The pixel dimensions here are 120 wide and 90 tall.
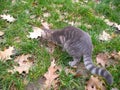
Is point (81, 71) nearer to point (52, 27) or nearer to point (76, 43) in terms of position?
point (76, 43)

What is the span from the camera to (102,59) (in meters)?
4.25

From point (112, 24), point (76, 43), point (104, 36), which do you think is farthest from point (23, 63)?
point (112, 24)

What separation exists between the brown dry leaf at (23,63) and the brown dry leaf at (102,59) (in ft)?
3.79

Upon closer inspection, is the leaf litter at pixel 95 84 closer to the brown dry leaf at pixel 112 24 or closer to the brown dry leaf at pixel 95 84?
the brown dry leaf at pixel 95 84

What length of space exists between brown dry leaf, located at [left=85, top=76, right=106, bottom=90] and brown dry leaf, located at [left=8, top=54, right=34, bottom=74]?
Result: 0.98 meters

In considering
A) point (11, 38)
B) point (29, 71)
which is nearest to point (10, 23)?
point (11, 38)

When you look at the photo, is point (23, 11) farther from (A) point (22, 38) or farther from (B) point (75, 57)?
(B) point (75, 57)

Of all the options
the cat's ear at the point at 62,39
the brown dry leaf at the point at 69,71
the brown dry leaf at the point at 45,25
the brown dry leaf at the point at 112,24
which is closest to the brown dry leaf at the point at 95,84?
the brown dry leaf at the point at 69,71

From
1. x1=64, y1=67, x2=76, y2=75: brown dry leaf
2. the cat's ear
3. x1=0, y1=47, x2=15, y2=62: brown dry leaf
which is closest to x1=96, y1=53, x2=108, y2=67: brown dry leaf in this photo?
x1=64, y1=67, x2=76, y2=75: brown dry leaf

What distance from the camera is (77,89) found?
12.2 ft

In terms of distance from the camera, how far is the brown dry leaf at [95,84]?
3731mm

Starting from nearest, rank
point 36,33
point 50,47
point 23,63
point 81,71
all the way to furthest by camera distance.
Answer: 1. point 23,63
2. point 81,71
3. point 50,47
4. point 36,33

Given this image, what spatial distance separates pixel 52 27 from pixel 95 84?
162cm

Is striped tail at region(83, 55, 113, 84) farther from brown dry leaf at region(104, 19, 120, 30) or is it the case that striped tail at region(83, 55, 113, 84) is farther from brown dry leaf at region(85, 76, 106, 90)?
brown dry leaf at region(104, 19, 120, 30)
